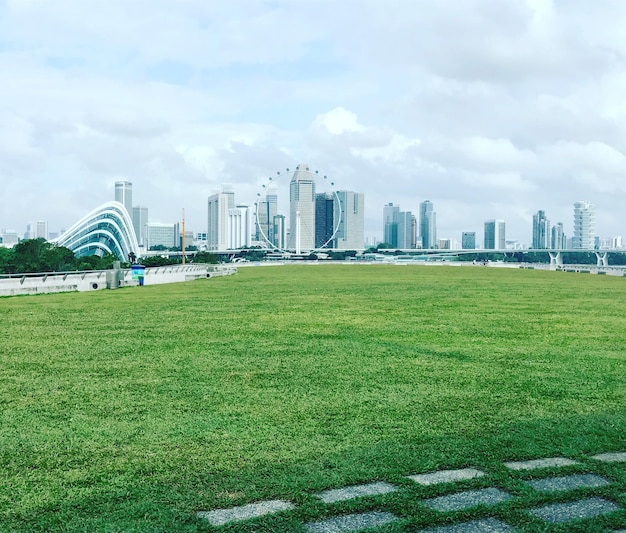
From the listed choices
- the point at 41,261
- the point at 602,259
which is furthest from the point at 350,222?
the point at 41,261

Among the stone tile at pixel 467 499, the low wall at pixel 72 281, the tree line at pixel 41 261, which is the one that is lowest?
the stone tile at pixel 467 499

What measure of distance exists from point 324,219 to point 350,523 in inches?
5061

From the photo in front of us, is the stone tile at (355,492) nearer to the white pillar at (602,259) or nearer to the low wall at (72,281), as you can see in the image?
the low wall at (72,281)

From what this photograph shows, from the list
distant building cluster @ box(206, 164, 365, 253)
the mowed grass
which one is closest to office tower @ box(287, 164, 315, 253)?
distant building cluster @ box(206, 164, 365, 253)

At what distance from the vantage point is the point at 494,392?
260 inches

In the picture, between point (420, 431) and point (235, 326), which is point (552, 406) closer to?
point (420, 431)

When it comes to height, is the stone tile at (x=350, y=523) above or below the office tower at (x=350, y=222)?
below

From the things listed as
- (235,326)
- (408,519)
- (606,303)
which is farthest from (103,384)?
(606,303)

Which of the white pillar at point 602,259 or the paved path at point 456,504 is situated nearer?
the paved path at point 456,504

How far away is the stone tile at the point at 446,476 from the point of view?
3994 millimetres

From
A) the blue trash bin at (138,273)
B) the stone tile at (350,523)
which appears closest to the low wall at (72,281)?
the blue trash bin at (138,273)

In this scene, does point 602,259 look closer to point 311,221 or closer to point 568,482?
point 311,221

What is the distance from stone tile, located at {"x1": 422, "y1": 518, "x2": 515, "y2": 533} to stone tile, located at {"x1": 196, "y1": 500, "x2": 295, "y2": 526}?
80 centimetres

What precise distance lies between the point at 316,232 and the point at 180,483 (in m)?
128
